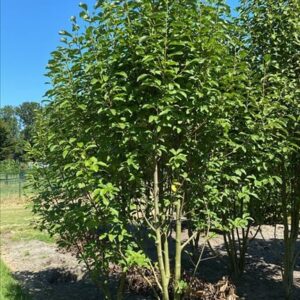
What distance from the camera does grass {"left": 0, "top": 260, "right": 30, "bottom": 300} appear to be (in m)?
5.54

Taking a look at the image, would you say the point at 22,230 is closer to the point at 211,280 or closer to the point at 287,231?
the point at 211,280

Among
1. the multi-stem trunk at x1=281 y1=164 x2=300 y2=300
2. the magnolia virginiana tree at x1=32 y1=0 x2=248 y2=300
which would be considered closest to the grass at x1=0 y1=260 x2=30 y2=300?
the magnolia virginiana tree at x1=32 y1=0 x2=248 y2=300

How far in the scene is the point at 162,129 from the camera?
11.3ft

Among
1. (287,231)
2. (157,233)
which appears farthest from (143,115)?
(287,231)

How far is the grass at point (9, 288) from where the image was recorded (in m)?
5.54

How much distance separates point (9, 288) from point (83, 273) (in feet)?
3.76

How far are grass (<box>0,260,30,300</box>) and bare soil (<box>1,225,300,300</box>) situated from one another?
146mm

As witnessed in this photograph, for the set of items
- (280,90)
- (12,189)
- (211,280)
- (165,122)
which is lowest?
(211,280)

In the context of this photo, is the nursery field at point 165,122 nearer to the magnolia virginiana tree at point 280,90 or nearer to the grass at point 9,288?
the magnolia virginiana tree at point 280,90

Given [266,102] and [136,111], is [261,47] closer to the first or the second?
[266,102]

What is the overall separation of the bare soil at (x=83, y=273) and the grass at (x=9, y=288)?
146mm

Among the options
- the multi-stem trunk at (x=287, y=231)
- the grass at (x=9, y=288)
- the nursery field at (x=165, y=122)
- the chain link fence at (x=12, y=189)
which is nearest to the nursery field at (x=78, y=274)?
the grass at (x=9, y=288)

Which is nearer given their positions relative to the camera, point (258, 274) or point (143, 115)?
point (143, 115)

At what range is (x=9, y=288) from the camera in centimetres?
593
